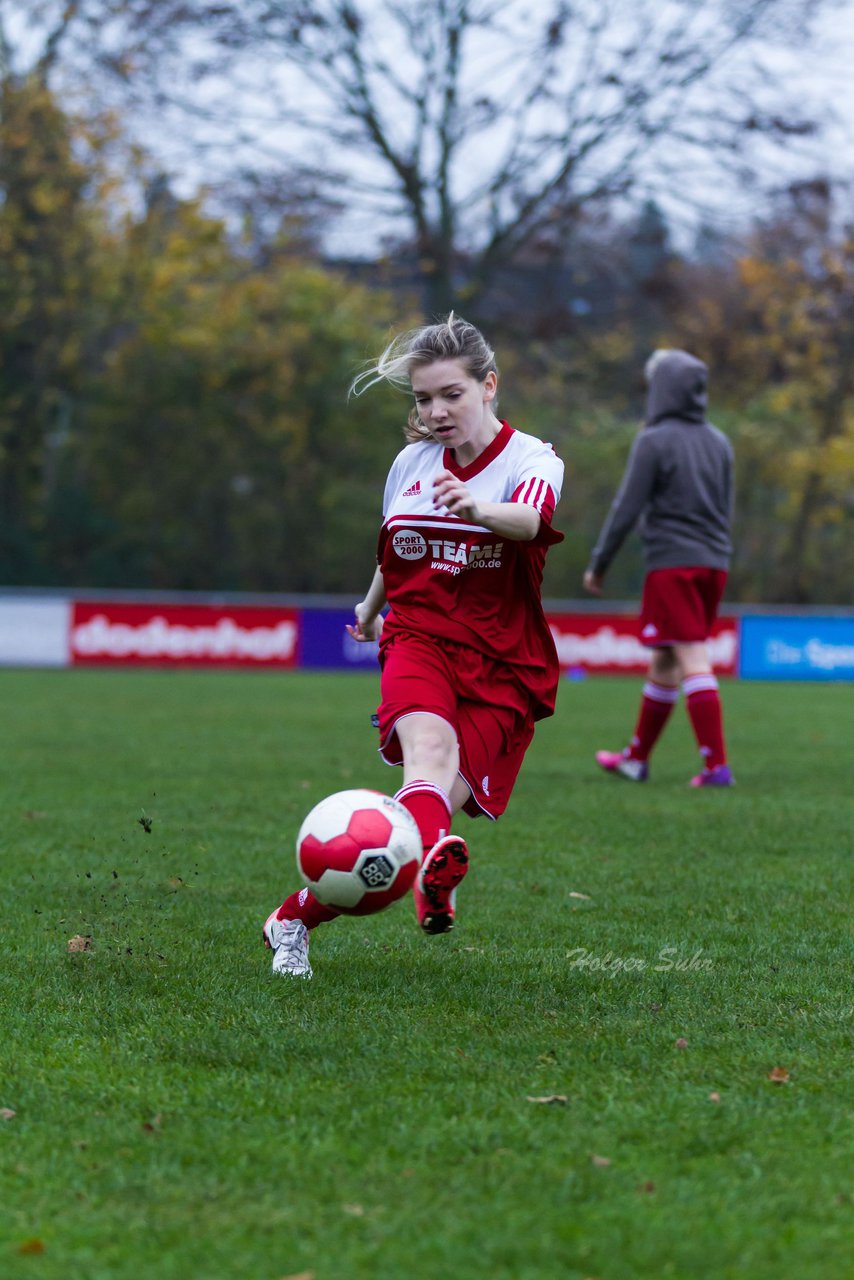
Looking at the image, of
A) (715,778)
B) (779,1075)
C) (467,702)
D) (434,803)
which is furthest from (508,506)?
(715,778)

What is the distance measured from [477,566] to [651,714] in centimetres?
478

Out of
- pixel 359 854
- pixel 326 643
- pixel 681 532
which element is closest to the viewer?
pixel 359 854

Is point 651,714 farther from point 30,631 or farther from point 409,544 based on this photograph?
point 30,631

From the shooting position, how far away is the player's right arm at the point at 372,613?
177 inches

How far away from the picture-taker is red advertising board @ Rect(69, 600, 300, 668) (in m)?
20.8

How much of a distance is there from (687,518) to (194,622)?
43.6ft

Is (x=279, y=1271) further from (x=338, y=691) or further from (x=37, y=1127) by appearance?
Result: (x=338, y=691)

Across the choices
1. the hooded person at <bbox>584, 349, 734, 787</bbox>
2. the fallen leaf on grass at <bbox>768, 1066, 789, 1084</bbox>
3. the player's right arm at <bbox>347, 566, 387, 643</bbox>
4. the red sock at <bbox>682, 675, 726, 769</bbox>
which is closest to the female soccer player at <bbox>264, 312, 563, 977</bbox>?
the player's right arm at <bbox>347, 566, 387, 643</bbox>

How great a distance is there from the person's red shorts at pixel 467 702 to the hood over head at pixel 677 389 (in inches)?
187

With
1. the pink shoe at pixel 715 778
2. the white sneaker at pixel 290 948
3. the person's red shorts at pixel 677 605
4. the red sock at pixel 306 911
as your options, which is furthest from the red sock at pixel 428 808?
the pink shoe at pixel 715 778

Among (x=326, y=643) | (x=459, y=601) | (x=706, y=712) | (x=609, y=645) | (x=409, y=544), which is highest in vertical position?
(x=409, y=544)

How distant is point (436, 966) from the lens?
4316mm

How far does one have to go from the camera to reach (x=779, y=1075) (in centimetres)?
325

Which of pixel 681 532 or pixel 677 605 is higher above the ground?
pixel 681 532
